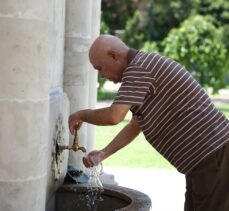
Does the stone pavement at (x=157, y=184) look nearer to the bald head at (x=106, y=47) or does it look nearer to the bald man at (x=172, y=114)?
the bald man at (x=172, y=114)

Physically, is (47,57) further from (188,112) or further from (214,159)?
(214,159)

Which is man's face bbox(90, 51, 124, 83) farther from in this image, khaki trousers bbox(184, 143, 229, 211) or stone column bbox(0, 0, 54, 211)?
khaki trousers bbox(184, 143, 229, 211)

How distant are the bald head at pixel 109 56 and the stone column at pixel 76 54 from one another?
1.83 m

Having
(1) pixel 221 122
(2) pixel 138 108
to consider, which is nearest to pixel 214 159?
(1) pixel 221 122

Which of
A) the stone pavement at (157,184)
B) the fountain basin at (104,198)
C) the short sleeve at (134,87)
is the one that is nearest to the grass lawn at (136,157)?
the stone pavement at (157,184)

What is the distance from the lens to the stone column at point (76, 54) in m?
5.20

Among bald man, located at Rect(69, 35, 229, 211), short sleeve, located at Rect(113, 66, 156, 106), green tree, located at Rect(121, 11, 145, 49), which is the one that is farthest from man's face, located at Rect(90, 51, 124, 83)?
green tree, located at Rect(121, 11, 145, 49)

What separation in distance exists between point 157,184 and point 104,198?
15.4ft

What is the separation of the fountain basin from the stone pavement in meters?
3.01

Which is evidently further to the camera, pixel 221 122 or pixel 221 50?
pixel 221 50

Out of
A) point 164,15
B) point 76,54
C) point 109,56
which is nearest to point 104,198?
point 109,56

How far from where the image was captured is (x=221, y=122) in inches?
135

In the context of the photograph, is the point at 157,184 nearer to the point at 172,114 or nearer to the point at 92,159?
the point at 92,159

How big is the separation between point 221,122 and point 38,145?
95 cm
